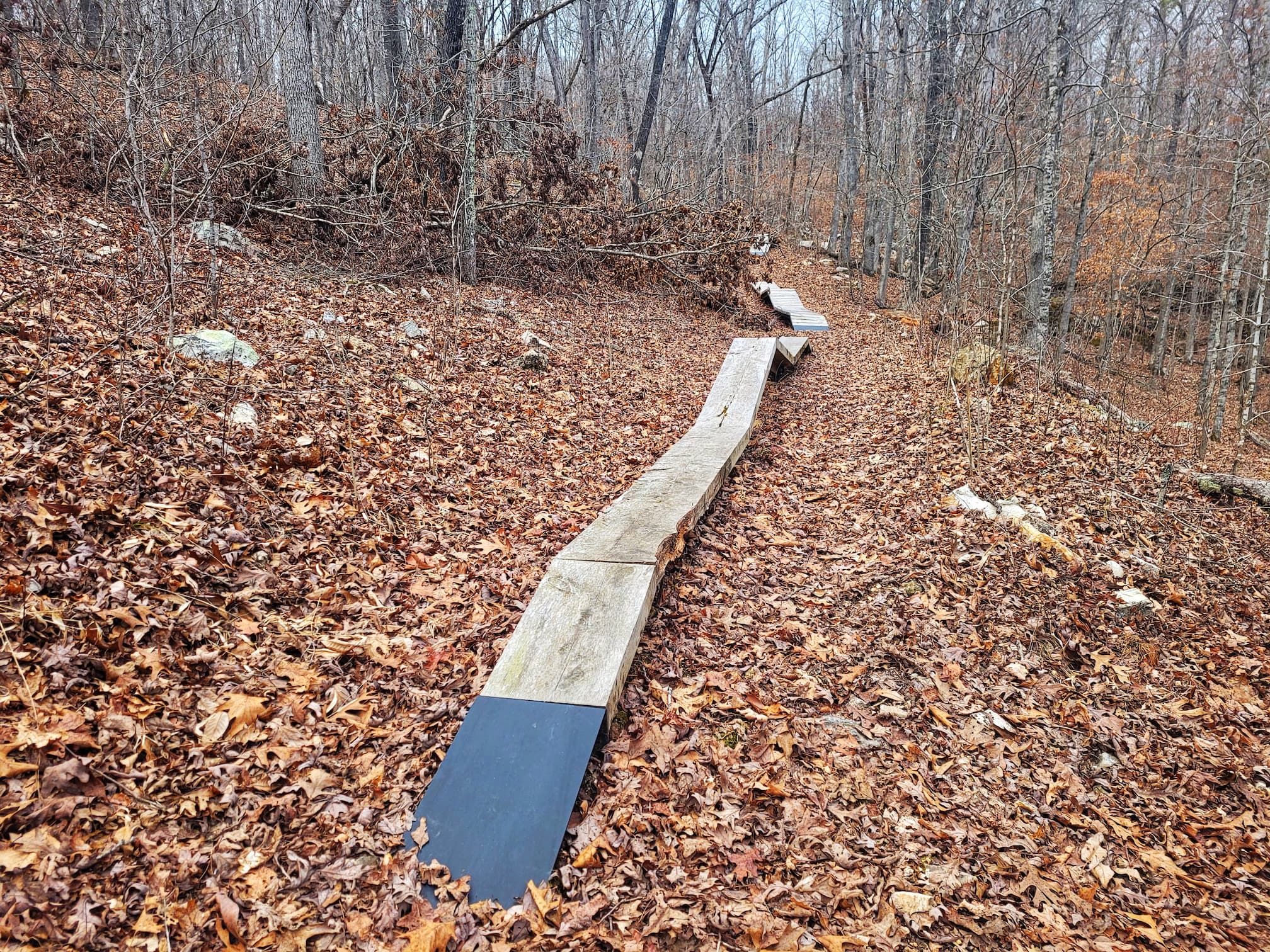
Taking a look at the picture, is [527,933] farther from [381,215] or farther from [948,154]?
[948,154]

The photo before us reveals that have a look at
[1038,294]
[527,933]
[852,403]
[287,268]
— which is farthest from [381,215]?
[1038,294]

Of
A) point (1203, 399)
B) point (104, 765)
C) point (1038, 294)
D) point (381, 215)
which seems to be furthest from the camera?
point (1203, 399)

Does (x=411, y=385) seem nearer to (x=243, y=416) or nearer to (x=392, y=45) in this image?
(x=243, y=416)

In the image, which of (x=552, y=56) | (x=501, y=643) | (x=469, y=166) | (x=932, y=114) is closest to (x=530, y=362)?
(x=469, y=166)

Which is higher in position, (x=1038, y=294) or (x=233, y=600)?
(x=1038, y=294)

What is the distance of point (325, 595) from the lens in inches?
134

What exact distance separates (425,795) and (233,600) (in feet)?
4.53

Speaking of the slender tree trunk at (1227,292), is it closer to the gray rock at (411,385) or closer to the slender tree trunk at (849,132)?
the slender tree trunk at (849,132)

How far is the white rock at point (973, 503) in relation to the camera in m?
4.76

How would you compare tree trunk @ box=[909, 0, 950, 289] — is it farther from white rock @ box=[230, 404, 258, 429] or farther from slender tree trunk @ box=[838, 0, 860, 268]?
white rock @ box=[230, 404, 258, 429]

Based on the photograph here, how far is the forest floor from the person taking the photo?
2.16 m

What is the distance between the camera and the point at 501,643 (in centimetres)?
337

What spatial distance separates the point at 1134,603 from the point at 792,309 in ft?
34.7

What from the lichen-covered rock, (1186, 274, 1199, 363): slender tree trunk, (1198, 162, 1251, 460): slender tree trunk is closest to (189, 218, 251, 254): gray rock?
the lichen-covered rock
